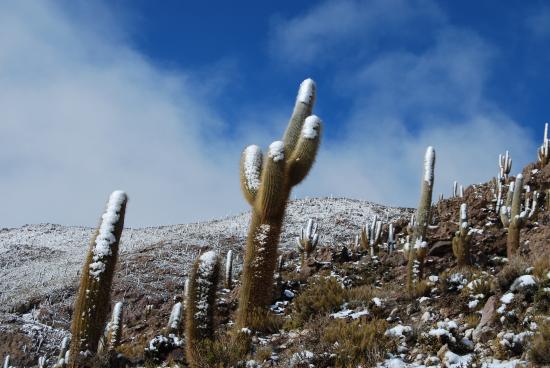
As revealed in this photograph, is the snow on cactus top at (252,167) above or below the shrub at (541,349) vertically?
above

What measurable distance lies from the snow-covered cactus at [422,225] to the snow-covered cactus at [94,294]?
19.6ft

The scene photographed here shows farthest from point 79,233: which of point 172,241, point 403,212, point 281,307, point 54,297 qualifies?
point 281,307

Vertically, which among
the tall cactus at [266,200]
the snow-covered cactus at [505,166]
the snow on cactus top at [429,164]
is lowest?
the tall cactus at [266,200]

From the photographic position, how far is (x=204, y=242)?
29.2 metres

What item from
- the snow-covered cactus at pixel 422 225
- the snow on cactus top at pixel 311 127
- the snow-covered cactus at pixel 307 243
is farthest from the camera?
the snow-covered cactus at pixel 307 243

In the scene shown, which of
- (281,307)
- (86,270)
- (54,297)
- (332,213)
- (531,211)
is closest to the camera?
(86,270)

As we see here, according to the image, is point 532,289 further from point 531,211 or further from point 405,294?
point 531,211

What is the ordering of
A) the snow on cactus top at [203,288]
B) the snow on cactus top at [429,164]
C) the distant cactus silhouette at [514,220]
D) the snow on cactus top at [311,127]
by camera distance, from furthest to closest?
the distant cactus silhouette at [514,220]
the snow on cactus top at [429,164]
the snow on cactus top at [311,127]
the snow on cactus top at [203,288]

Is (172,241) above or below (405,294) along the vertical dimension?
above

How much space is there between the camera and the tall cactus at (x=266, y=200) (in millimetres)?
9445

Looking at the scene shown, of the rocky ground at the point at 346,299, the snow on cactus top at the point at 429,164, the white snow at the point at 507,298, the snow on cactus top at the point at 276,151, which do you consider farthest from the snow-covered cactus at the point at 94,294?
the snow on cactus top at the point at 429,164

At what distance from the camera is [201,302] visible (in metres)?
8.53

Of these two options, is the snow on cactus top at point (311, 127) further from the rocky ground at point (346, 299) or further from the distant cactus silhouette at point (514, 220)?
the distant cactus silhouette at point (514, 220)

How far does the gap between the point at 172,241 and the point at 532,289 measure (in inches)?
964
